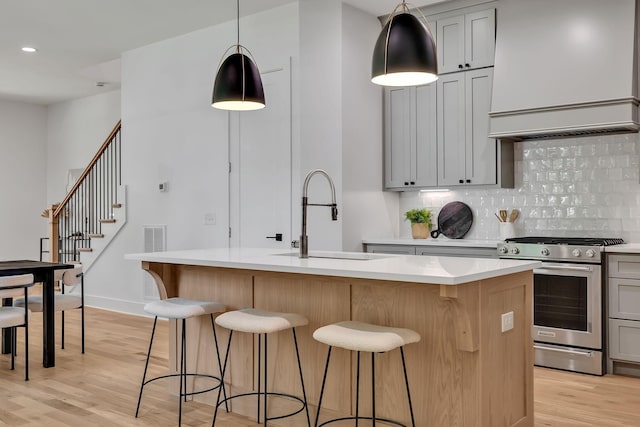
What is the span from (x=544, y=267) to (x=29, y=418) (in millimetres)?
3756

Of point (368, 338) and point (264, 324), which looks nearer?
point (368, 338)

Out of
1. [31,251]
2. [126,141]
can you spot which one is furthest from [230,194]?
[31,251]

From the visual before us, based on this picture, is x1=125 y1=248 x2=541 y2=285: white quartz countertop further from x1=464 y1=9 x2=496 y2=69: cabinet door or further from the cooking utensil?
x1=464 y1=9 x2=496 y2=69: cabinet door

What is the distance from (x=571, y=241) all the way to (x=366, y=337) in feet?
9.03

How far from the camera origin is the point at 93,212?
29.0ft

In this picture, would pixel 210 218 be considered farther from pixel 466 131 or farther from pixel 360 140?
pixel 466 131

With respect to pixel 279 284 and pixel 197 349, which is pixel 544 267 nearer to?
pixel 279 284

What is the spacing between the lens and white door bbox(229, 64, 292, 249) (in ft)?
18.7

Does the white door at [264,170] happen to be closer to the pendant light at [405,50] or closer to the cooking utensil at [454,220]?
the cooking utensil at [454,220]

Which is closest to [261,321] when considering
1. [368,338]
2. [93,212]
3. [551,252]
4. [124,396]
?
[368,338]

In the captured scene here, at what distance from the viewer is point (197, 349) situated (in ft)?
12.8

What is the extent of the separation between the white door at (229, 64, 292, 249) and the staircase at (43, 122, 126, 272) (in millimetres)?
1982

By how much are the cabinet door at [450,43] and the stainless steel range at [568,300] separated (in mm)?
1753

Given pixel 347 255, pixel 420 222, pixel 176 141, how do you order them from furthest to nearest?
pixel 176 141
pixel 420 222
pixel 347 255
